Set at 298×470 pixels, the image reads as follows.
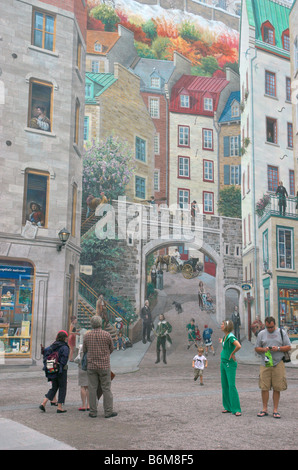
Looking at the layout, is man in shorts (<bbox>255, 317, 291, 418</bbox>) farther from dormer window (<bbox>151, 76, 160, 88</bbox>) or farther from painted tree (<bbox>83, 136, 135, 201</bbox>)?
dormer window (<bbox>151, 76, 160, 88</bbox>)

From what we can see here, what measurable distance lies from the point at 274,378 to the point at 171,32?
126ft

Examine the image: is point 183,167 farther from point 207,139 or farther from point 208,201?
point 207,139

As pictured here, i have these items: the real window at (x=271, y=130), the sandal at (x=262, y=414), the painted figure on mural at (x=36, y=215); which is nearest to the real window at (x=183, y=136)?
the real window at (x=271, y=130)

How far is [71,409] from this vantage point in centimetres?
867

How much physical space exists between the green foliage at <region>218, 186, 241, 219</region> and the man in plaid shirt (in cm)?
2738

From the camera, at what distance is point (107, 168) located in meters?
31.0

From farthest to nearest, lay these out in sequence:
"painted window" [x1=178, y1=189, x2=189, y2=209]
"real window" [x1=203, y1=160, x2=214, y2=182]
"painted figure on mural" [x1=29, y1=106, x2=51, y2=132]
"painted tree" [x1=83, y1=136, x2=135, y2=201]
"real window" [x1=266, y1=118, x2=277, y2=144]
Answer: "real window" [x1=203, y1=160, x2=214, y2=182], "painted window" [x1=178, y1=189, x2=189, y2=209], "real window" [x1=266, y1=118, x2=277, y2=144], "painted tree" [x1=83, y1=136, x2=135, y2=201], "painted figure on mural" [x1=29, y1=106, x2=51, y2=132]

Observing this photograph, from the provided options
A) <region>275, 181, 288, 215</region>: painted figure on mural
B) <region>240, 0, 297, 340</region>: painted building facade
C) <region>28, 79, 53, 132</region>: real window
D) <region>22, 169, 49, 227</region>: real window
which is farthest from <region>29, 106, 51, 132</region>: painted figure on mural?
<region>275, 181, 288, 215</region>: painted figure on mural

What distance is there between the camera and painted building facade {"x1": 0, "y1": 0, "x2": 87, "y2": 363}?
58.4 ft

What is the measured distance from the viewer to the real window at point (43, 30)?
19.5m

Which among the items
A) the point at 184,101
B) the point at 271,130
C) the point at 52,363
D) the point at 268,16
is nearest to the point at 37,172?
the point at 52,363

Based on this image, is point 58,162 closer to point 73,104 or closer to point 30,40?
point 73,104
